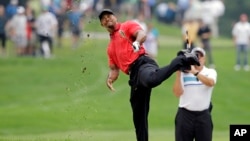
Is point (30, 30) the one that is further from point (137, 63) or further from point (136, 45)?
point (136, 45)

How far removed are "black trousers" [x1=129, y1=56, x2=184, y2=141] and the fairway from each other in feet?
19.8

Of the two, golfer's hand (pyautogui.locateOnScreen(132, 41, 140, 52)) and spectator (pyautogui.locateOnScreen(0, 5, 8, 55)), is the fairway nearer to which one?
spectator (pyautogui.locateOnScreen(0, 5, 8, 55))

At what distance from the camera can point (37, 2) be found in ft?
146

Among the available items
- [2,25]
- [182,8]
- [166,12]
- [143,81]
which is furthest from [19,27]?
[143,81]

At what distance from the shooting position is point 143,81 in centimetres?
1539

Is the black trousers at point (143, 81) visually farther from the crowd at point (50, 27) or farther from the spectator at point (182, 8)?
the spectator at point (182, 8)

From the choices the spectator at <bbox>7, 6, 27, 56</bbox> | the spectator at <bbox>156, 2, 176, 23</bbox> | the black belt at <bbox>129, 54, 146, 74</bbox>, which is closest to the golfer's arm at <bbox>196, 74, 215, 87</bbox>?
the black belt at <bbox>129, 54, 146, 74</bbox>

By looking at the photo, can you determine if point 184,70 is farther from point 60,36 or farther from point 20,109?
point 60,36

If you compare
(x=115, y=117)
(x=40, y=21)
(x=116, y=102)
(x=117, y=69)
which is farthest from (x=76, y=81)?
(x=117, y=69)

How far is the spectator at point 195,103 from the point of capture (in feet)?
53.1

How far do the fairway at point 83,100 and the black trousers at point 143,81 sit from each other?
6028 mm

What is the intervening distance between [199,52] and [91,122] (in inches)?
522

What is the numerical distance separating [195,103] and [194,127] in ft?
1.33

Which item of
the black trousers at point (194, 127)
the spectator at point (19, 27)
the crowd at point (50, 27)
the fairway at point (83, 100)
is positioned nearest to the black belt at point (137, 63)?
the black trousers at point (194, 127)
